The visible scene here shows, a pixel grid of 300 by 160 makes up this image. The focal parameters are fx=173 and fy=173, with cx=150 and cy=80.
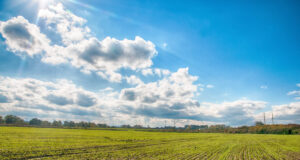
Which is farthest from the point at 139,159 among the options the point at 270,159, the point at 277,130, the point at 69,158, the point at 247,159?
the point at 277,130

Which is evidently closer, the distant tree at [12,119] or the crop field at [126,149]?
the crop field at [126,149]

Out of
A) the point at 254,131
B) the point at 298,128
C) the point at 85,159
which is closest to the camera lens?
the point at 85,159

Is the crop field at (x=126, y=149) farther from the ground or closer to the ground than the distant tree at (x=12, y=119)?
farther from the ground

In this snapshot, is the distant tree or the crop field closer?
the crop field

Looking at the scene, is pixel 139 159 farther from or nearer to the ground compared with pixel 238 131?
farther from the ground

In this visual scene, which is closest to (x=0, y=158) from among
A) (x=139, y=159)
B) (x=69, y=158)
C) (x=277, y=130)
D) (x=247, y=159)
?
(x=69, y=158)

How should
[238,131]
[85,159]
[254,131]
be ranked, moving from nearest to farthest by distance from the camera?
1. [85,159]
2. [254,131]
3. [238,131]

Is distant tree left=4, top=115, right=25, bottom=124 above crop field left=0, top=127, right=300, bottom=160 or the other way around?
the other way around

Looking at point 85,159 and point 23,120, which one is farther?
point 23,120

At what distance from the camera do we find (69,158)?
65.1 feet

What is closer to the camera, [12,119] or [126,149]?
[126,149]

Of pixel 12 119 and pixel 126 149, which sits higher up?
pixel 126 149

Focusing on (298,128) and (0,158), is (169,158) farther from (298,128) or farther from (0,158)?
(298,128)

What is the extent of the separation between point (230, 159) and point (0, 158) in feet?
86.9
